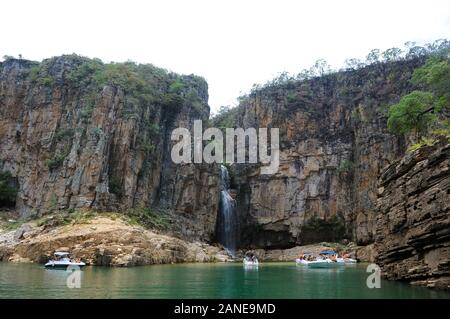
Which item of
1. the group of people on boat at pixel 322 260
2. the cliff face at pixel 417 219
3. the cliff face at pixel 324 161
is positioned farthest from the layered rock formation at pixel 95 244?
the cliff face at pixel 324 161

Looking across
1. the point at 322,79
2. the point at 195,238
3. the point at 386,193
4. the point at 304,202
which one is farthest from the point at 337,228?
the point at 386,193

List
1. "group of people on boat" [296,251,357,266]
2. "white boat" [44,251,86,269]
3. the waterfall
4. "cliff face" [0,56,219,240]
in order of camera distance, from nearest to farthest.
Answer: "white boat" [44,251,86,269] → "group of people on boat" [296,251,357,266] → "cliff face" [0,56,219,240] → the waterfall

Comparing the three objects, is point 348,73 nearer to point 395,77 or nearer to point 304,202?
point 395,77

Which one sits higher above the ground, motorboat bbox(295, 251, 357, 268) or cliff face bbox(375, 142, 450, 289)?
cliff face bbox(375, 142, 450, 289)

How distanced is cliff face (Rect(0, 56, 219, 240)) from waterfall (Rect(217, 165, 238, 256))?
2951 millimetres

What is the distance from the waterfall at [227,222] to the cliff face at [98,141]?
9.68ft

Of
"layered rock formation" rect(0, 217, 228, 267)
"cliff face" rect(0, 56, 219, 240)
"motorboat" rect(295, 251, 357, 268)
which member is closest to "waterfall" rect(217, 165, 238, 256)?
"cliff face" rect(0, 56, 219, 240)

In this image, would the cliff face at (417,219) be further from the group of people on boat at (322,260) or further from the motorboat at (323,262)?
the group of people on boat at (322,260)

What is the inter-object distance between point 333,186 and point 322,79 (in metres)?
22.4

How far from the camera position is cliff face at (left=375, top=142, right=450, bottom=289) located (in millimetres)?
23062

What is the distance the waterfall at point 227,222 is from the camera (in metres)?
73.0

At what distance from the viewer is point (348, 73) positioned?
82375mm

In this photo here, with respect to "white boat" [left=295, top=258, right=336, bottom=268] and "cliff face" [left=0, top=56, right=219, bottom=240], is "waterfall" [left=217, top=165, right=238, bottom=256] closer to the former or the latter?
"cliff face" [left=0, top=56, right=219, bottom=240]

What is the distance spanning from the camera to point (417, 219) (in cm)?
2545
